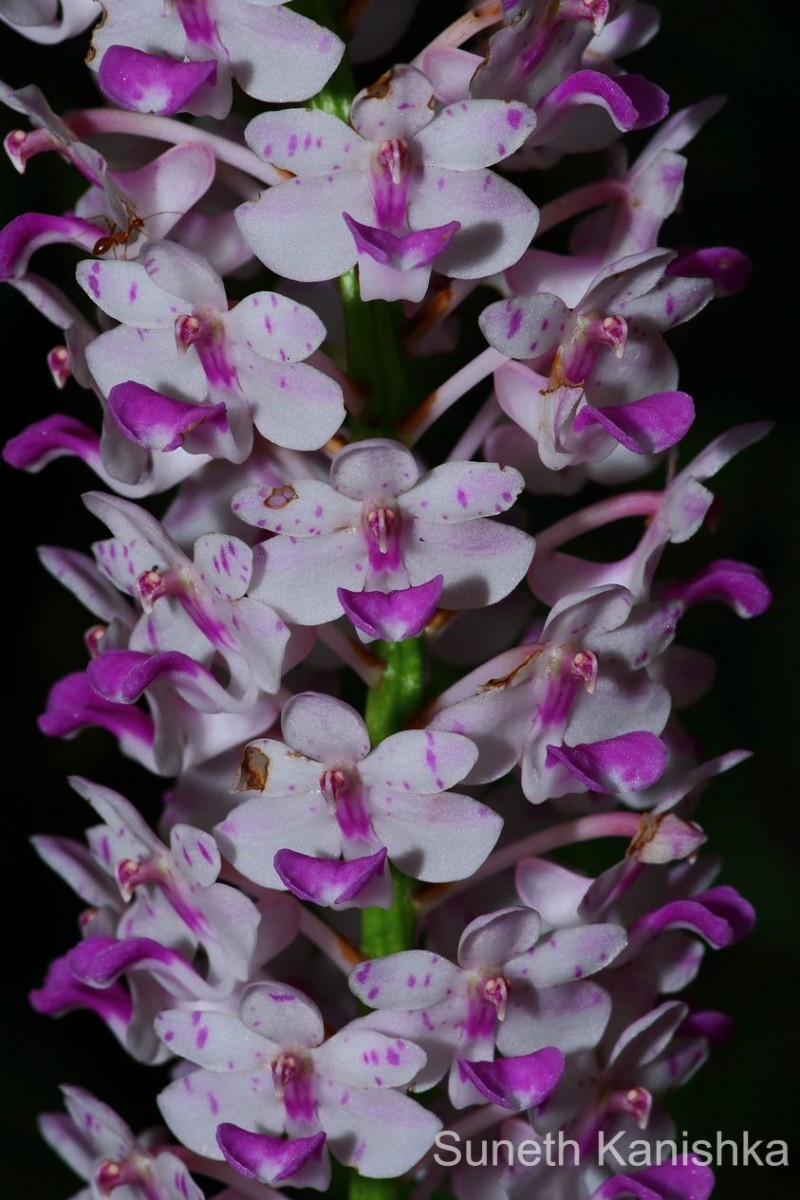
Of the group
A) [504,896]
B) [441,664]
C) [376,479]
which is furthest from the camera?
[441,664]

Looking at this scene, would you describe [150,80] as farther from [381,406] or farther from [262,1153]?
[262,1153]

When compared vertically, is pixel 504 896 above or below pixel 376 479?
below

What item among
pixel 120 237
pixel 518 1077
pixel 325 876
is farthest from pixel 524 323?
pixel 518 1077

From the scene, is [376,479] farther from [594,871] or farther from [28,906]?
[28,906]

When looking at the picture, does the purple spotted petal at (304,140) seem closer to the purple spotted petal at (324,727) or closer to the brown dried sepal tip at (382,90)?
the brown dried sepal tip at (382,90)

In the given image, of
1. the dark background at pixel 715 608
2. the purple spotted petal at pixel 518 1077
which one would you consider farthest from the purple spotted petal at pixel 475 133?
the dark background at pixel 715 608

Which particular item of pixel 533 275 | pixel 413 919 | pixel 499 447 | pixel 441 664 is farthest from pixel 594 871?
pixel 533 275
